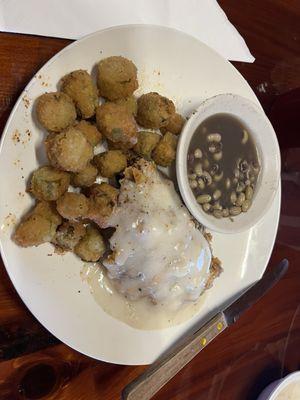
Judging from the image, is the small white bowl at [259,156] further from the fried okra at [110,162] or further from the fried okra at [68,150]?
the fried okra at [68,150]

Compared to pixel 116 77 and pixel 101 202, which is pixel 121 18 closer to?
pixel 116 77

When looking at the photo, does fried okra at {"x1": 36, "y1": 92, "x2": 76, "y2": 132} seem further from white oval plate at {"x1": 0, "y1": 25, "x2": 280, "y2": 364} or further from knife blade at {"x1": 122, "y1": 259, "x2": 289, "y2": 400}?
knife blade at {"x1": 122, "y1": 259, "x2": 289, "y2": 400}

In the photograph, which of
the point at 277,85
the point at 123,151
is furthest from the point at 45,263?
the point at 277,85

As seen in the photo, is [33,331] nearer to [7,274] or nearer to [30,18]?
[7,274]

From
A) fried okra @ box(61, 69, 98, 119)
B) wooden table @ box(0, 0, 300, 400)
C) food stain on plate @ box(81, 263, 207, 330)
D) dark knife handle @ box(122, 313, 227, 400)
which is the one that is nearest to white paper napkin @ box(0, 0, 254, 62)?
wooden table @ box(0, 0, 300, 400)

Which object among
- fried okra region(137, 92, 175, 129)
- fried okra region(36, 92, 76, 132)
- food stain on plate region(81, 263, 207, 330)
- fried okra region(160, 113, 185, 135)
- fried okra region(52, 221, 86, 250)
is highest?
fried okra region(36, 92, 76, 132)

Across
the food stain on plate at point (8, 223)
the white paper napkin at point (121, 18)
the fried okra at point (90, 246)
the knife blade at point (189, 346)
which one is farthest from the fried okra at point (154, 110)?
the knife blade at point (189, 346)
